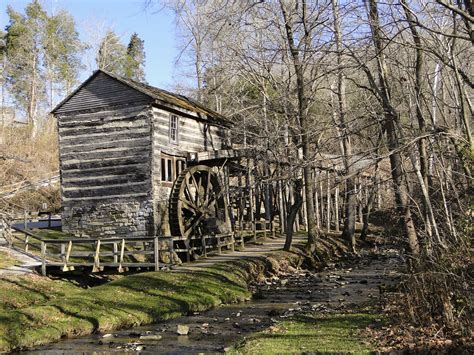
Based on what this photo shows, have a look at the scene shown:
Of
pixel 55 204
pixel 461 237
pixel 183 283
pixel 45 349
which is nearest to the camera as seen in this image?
pixel 461 237

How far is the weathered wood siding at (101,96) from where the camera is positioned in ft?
73.0

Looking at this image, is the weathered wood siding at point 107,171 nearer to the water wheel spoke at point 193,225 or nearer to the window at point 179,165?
the window at point 179,165

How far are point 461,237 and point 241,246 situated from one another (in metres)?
15.0

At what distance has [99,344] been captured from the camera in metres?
10.5

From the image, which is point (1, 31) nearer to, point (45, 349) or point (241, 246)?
point (241, 246)

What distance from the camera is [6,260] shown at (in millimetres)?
18188

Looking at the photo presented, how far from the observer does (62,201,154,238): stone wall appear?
850 inches

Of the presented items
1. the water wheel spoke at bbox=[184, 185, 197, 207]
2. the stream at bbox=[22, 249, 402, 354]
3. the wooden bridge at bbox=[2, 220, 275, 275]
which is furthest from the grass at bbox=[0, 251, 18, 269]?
the stream at bbox=[22, 249, 402, 354]

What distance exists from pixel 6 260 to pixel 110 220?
15.7 feet

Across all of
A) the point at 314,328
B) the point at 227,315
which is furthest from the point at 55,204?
the point at 314,328

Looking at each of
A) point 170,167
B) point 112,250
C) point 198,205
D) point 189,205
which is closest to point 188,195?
point 189,205

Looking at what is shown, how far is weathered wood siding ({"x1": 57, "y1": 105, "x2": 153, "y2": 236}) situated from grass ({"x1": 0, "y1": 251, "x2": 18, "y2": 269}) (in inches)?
153

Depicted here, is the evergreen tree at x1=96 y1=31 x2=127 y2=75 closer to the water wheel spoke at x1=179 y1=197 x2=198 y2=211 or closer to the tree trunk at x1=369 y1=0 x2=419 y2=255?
the water wheel spoke at x1=179 y1=197 x2=198 y2=211

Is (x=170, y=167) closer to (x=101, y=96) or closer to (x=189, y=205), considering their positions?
(x=189, y=205)
